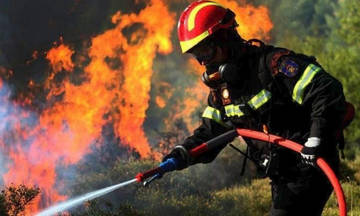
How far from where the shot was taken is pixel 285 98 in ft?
12.1

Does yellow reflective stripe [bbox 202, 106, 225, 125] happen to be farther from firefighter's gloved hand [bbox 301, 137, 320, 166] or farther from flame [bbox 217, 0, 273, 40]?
flame [bbox 217, 0, 273, 40]

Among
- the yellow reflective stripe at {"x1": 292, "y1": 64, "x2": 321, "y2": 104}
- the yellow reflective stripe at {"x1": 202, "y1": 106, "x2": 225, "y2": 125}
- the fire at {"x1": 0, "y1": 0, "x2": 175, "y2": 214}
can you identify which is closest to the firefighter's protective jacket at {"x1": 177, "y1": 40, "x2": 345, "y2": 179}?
the yellow reflective stripe at {"x1": 292, "y1": 64, "x2": 321, "y2": 104}

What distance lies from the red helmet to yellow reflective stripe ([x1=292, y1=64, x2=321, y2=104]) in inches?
30.6

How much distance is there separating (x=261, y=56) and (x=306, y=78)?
38 centimetres

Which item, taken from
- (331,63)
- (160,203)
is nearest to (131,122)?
(160,203)

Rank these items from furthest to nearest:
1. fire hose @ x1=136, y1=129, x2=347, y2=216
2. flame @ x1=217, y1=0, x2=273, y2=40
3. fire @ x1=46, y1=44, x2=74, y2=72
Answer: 1. flame @ x1=217, y1=0, x2=273, y2=40
2. fire @ x1=46, y1=44, x2=74, y2=72
3. fire hose @ x1=136, y1=129, x2=347, y2=216

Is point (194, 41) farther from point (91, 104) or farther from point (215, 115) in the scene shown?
point (91, 104)

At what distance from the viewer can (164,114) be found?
13.8 metres

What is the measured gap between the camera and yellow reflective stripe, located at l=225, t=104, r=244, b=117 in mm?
3906

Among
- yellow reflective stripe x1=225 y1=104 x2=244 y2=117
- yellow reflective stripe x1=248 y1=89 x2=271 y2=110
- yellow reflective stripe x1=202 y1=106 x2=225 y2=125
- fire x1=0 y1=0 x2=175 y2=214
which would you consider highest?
fire x1=0 y1=0 x2=175 y2=214

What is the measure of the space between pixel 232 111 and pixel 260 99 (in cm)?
33

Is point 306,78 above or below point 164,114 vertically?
below

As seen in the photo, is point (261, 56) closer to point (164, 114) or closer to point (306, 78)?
point (306, 78)

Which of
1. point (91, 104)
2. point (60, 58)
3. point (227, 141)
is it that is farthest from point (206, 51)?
point (91, 104)
